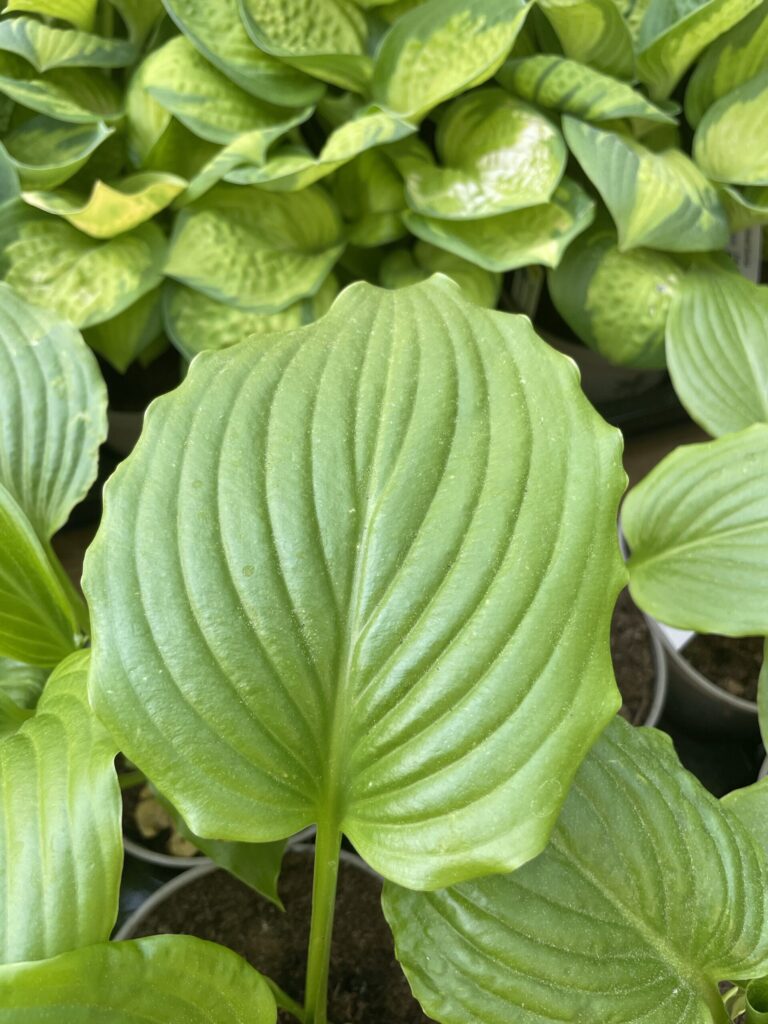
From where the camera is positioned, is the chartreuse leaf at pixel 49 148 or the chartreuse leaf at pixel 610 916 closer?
the chartreuse leaf at pixel 610 916

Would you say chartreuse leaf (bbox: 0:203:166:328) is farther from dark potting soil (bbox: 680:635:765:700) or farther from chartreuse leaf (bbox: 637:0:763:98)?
dark potting soil (bbox: 680:635:765:700)

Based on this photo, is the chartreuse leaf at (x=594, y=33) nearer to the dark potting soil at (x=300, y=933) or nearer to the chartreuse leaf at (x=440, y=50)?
the chartreuse leaf at (x=440, y=50)

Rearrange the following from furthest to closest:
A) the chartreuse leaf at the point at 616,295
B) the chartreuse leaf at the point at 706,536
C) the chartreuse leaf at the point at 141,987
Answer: the chartreuse leaf at the point at 616,295
the chartreuse leaf at the point at 706,536
the chartreuse leaf at the point at 141,987

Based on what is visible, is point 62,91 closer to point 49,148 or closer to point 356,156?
point 49,148

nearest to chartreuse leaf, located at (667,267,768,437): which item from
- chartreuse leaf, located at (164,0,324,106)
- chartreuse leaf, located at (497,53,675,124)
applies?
chartreuse leaf, located at (497,53,675,124)

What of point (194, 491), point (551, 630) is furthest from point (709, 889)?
point (194, 491)

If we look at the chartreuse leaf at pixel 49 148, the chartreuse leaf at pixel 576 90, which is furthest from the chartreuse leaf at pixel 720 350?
the chartreuse leaf at pixel 49 148
